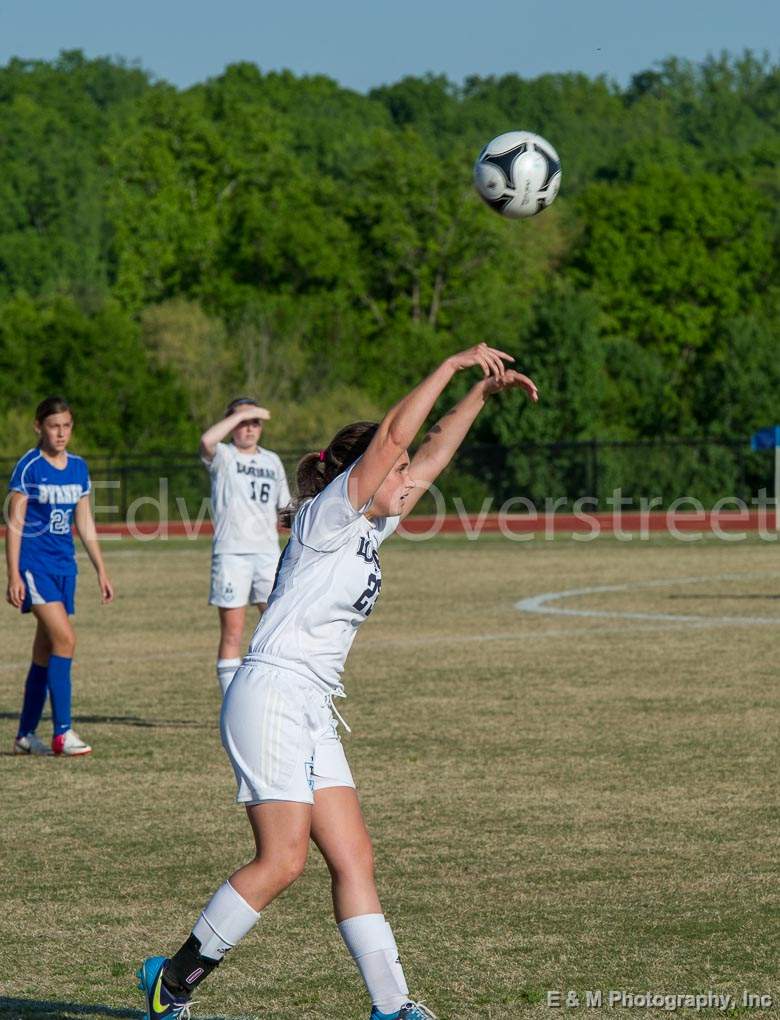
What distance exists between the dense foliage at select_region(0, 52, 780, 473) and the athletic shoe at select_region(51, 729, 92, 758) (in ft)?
124

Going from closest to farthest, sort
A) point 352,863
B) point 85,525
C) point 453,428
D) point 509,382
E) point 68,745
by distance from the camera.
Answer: point 352,863, point 509,382, point 453,428, point 68,745, point 85,525

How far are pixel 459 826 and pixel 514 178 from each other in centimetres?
338

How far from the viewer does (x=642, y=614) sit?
749 inches

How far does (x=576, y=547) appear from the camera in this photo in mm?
32438

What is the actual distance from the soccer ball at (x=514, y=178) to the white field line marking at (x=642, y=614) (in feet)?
34.5

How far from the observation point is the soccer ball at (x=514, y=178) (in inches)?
316

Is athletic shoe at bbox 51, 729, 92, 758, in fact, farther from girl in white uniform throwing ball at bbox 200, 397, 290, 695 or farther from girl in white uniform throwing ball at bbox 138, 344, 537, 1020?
girl in white uniform throwing ball at bbox 138, 344, 537, 1020

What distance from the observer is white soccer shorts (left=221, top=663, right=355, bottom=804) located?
4953 millimetres

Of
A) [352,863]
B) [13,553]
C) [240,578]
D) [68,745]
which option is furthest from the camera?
[240,578]

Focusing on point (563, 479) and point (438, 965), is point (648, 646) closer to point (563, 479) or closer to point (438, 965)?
point (438, 965)

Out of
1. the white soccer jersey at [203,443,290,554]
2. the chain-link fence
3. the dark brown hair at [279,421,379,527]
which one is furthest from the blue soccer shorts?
the chain-link fence

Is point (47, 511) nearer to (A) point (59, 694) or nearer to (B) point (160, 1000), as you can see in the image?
(A) point (59, 694)

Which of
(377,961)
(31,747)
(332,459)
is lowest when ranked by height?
(31,747)

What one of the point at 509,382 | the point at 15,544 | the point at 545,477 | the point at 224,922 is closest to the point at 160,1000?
the point at 224,922
